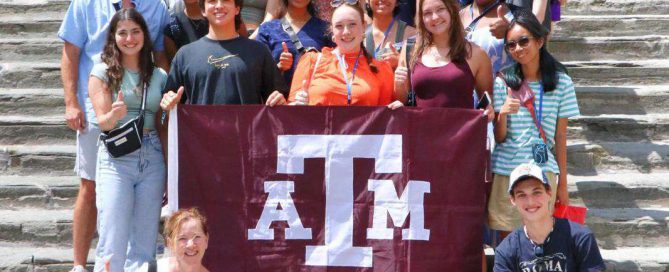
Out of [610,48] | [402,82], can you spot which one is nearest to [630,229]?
[402,82]

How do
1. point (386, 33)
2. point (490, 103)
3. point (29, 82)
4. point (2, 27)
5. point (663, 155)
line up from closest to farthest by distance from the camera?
point (490, 103) → point (386, 33) → point (663, 155) → point (29, 82) → point (2, 27)

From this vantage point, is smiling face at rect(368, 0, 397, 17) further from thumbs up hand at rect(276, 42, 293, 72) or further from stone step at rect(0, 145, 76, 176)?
stone step at rect(0, 145, 76, 176)

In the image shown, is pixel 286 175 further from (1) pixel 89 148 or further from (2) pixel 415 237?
(1) pixel 89 148

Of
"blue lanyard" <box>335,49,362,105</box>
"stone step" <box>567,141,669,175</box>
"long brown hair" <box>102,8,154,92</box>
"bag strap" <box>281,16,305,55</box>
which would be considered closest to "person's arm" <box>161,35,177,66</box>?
"long brown hair" <box>102,8,154,92</box>

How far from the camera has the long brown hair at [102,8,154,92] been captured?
17.7 feet

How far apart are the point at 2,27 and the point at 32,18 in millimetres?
293

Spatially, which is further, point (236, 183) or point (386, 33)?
point (386, 33)

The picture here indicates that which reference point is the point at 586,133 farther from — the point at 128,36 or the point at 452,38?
the point at 128,36

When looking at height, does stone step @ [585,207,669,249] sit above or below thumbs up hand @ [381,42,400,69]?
below

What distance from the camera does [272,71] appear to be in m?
5.55

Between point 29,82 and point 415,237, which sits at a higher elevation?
point 29,82

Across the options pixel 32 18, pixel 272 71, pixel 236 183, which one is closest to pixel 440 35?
pixel 272 71

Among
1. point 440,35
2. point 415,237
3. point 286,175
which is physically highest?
point 440,35

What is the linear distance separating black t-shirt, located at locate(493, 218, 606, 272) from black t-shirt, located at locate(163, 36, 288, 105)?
1737 mm
